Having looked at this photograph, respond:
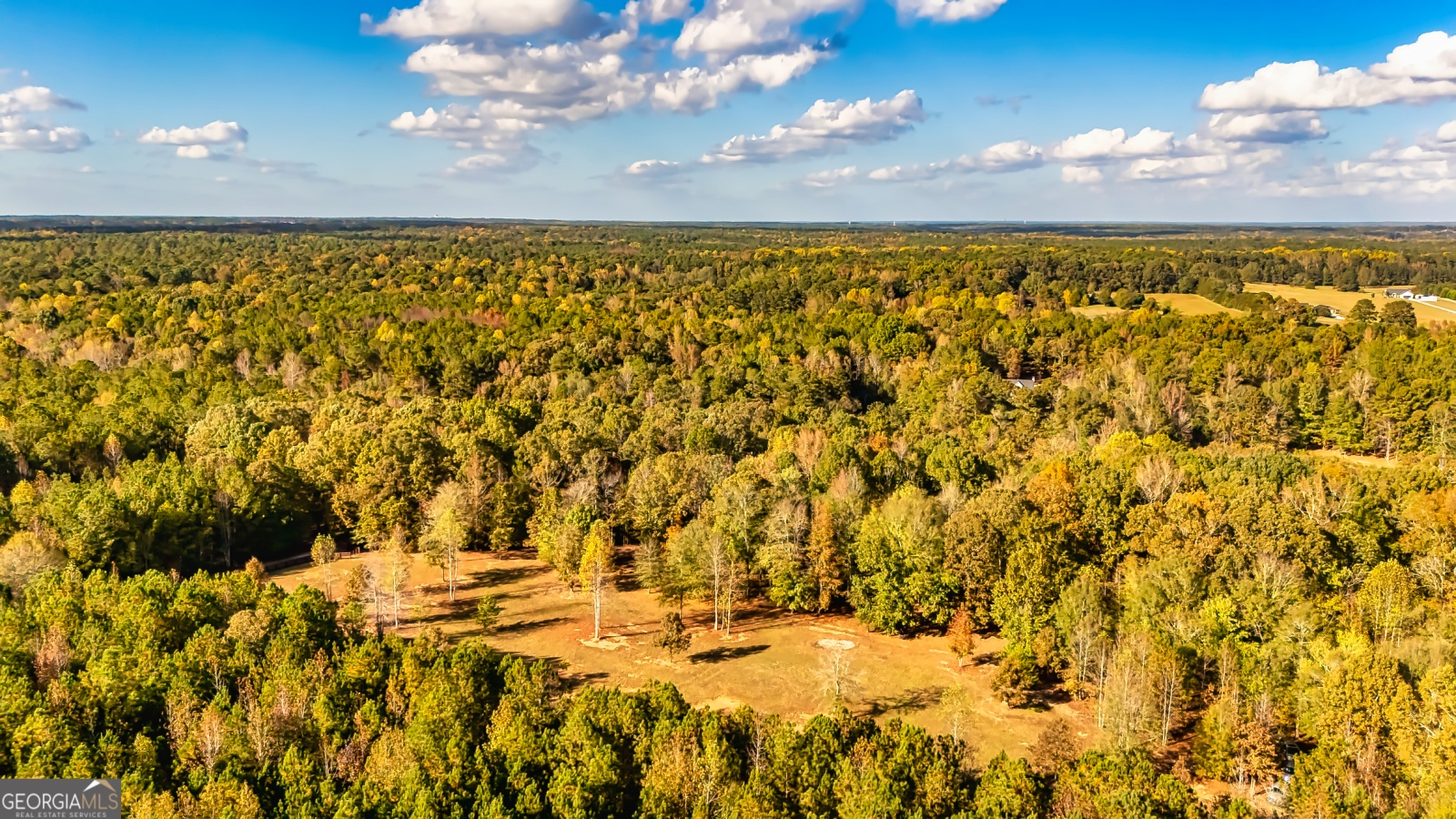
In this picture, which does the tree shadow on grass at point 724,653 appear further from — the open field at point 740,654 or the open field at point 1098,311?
the open field at point 1098,311

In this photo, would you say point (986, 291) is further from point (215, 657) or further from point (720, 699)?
point (215, 657)

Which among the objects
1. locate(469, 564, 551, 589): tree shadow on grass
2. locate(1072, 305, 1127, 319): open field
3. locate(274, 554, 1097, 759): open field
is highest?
locate(1072, 305, 1127, 319): open field

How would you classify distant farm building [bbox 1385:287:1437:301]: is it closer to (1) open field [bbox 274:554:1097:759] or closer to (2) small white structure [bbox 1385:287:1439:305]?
(2) small white structure [bbox 1385:287:1439:305]

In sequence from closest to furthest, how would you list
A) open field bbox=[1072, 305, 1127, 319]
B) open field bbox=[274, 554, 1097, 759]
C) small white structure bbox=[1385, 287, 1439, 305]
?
open field bbox=[274, 554, 1097, 759] < open field bbox=[1072, 305, 1127, 319] < small white structure bbox=[1385, 287, 1439, 305]
